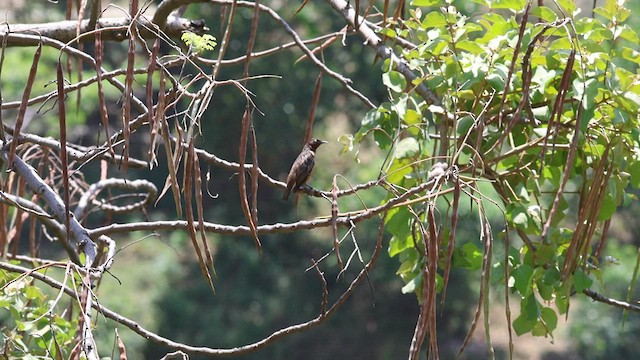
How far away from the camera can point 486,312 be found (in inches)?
67.2

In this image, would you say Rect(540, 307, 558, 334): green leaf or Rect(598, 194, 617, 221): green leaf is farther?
Rect(540, 307, 558, 334): green leaf

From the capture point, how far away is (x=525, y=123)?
2336mm

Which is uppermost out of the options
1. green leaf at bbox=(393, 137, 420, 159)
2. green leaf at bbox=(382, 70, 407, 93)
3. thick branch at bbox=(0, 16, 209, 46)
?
thick branch at bbox=(0, 16, 209, 46)

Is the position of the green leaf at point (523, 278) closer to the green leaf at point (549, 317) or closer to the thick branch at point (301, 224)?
the green leaf at point (549, 317)

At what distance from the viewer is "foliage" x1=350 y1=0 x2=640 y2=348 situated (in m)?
2.11

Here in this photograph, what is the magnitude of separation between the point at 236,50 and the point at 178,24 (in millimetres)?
7052

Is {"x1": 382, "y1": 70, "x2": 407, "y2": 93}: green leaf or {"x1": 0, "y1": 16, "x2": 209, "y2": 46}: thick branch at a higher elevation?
{"x1": 0, "y1": 16, "x2": 209, "y2": 46}: thick branch

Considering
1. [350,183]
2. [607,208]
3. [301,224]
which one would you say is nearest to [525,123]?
[607,208]

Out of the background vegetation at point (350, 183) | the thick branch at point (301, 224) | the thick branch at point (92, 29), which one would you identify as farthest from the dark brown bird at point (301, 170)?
the thick branch at point (301, 224)

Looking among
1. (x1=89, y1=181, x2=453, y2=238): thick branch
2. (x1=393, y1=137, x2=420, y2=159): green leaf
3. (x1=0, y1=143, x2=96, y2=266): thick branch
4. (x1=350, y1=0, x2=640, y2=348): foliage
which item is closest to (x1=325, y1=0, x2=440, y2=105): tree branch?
(x1=350, y1=0, x2=640, y2=348): foliage

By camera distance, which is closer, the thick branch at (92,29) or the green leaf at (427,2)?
the green leaf at (427,2)

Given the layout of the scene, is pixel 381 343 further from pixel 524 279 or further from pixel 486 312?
pixel 486 312

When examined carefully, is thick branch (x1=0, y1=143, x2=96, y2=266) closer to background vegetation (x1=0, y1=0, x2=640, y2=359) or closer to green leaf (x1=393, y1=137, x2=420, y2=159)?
background vegetation (x1=0, y1=0, x2=640, y2=359)

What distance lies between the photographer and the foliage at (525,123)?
2109mm
